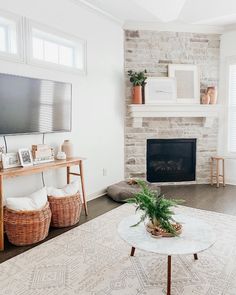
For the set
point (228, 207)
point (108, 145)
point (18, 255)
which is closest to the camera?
point (18, 255)

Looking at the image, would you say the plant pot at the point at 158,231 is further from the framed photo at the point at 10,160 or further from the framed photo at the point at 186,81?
the framed photo at the point at 186,81

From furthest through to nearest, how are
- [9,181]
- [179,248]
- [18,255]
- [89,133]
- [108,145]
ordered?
1. [108,145]
2. [89,133]
3. [9,181]
4. [18,255]
5. [179,248]

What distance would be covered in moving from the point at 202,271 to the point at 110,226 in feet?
3.91

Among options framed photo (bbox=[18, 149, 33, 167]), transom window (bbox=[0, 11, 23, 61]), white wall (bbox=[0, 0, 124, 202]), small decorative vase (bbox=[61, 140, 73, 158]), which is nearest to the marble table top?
framed photo (bbox=[18, 149, 33, 167])

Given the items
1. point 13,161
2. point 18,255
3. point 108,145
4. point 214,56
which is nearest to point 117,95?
point 108,145

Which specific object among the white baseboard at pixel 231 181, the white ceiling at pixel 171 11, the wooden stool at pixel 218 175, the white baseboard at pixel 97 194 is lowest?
the white baseboard at pixel 97 194

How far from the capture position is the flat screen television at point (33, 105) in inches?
110

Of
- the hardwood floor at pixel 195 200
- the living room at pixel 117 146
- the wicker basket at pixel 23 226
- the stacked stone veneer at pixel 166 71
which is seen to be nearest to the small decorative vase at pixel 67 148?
the living room at pixel 117 146

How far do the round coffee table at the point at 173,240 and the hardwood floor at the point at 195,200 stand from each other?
1.15 meters

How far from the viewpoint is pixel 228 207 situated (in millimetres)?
3848

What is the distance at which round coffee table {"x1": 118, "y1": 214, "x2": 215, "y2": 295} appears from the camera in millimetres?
1826

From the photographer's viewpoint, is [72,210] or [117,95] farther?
[117,95]

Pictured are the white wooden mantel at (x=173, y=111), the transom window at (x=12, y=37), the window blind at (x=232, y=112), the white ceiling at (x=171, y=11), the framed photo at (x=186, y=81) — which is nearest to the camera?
the transom window at (x=12, y=37)

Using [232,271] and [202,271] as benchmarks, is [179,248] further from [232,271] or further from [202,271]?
[232,271]
